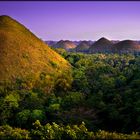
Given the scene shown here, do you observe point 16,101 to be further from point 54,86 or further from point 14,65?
point 14,65

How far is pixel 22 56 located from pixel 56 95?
43.8 ft

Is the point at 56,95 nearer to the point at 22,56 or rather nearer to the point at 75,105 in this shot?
the point at 75,105

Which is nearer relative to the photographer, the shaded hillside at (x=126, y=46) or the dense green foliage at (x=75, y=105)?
the dense green foliage at (x=75, y=105)

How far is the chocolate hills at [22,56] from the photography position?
4284 cm

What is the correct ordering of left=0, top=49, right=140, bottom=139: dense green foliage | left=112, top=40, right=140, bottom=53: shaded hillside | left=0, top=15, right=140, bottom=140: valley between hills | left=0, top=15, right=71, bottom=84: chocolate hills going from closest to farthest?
1. left=0, top=15, right=140, bottom=140: valley between hills
2. left=0, top=49, right=140, bottom=139: dense green foliage
3. left=0, top=15, right=71, bottom=84: chocolate hills
4. left=112, top=40, right=140, bottom=53: shaded hillside

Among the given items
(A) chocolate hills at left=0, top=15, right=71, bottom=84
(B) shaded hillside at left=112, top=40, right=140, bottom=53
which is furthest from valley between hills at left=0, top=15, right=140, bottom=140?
(B) shaded hillside at left=112, top=40, right=140, bottom=53

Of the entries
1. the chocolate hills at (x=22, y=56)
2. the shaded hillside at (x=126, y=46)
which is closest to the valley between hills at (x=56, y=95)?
the chocolate hills at (x=22, y=56)

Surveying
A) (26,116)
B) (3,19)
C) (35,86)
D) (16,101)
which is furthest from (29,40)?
(26,116)

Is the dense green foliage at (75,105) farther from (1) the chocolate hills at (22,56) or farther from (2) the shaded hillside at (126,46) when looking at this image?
(2) the shaded hillside at (126,46)

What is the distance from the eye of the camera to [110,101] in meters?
31.0

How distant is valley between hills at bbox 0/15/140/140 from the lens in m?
19.9

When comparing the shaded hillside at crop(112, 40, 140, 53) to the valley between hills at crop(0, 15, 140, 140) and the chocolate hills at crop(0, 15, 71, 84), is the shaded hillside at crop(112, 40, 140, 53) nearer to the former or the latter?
the valley between hills at crop(0, 15, 140, 140)

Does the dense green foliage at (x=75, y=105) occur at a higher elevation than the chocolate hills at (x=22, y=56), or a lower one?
lower

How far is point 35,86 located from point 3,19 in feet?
71.3
